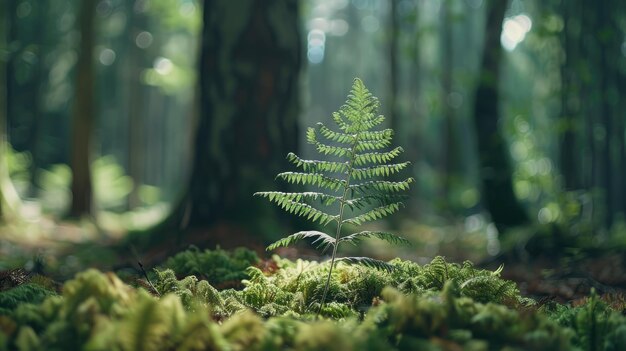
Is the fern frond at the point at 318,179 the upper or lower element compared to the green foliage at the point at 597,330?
upper

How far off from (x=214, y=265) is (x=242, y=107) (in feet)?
11.4

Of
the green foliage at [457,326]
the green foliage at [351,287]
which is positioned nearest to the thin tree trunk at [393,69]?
the green foliage at [351,287]

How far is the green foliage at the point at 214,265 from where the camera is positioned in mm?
4535

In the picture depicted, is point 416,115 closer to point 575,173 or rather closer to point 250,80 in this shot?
point 575,173

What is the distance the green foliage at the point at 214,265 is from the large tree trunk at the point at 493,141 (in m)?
5.27

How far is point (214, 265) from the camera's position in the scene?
4742 millimetres

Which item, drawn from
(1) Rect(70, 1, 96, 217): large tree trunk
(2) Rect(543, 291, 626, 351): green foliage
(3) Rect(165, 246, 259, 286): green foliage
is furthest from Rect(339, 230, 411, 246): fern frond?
(1) Rect(70, 1, 96, 217): large tree trunk

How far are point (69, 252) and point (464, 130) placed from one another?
41379 millimetres

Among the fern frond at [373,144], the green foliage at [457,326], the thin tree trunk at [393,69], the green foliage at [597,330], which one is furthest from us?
the thin tree trunk at [393,69]

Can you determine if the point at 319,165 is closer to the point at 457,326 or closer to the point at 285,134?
the point at 457,326

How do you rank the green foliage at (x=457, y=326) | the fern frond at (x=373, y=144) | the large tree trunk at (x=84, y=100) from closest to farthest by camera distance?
the green foliage at (x=457, y=326)
the fern frond at (x=373, y=144)
the large tree trunk at (x=84, y=100)

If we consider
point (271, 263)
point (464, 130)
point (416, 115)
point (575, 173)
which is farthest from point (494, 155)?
point (464, 130)

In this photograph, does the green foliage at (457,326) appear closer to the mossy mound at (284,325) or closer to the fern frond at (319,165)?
the mossy mound at (284,325)

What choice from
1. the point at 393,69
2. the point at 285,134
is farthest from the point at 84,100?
the point at 285,134
